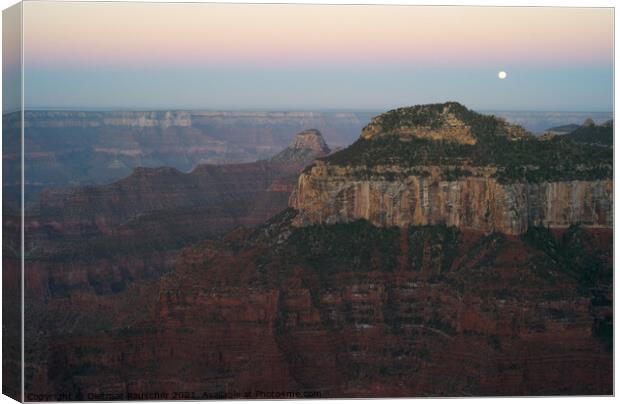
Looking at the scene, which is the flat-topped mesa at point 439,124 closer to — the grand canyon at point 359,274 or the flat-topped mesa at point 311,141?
the grand canyon at point 359,274

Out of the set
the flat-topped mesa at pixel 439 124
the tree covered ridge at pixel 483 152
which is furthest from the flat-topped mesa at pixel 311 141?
the flat-topped mesa at pixel 439 124

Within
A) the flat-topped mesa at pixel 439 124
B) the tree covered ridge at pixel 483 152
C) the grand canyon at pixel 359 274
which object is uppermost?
the flat-topped mesa at pixel 439 124

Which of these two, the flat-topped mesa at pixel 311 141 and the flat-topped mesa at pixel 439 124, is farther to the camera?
the flat-topped mesa at pixel 311 141

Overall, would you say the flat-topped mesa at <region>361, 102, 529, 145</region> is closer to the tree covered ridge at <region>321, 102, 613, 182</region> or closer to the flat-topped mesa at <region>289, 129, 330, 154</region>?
the tree covered ridge at <region>321, 102, 613, 182</region>

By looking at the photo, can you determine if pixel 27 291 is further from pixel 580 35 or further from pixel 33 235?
pixel 580 35

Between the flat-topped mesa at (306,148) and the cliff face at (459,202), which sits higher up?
the flat-topped mesa at (306,148)

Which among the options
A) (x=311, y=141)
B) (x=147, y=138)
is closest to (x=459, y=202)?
(x=311, y=141)

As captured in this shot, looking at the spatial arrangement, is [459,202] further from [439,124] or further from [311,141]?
[311,141]
